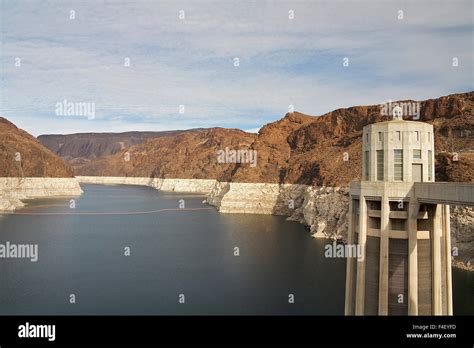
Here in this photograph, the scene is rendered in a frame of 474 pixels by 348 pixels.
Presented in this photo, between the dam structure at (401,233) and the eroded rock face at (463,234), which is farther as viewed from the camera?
the eroded rock face at (463,234)

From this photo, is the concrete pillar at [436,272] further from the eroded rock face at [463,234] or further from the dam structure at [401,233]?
the eroded rock face at [463,234]

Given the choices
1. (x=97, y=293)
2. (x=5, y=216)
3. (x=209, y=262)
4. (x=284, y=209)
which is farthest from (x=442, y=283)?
(x=5, y=216)

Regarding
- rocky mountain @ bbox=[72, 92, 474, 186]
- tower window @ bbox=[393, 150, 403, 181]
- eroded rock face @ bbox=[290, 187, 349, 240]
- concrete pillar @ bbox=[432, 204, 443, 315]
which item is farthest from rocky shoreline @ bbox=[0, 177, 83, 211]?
concrete pillar @ bbox=[432, 204, 443, 315]

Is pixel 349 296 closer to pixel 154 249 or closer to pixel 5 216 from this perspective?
pixel 154 249

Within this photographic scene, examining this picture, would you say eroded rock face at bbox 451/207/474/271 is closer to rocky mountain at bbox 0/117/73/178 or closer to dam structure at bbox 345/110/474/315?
dam structure at bbox 345/110/474/315

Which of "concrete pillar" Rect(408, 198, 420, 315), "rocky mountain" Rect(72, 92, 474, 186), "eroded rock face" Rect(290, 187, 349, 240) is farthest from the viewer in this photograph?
"eroded rock face" Rect(290, 187, 349, 240)

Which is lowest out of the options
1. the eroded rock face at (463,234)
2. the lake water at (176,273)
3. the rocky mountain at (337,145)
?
the lake water at (176,273)

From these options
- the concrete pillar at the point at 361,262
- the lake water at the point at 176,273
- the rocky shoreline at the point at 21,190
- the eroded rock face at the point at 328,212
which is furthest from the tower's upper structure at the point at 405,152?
the rocky shoreline at the point at 21,190

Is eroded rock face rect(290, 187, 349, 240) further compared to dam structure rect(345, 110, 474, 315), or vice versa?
eroded rock face rect(290, 187, 349, 240)
